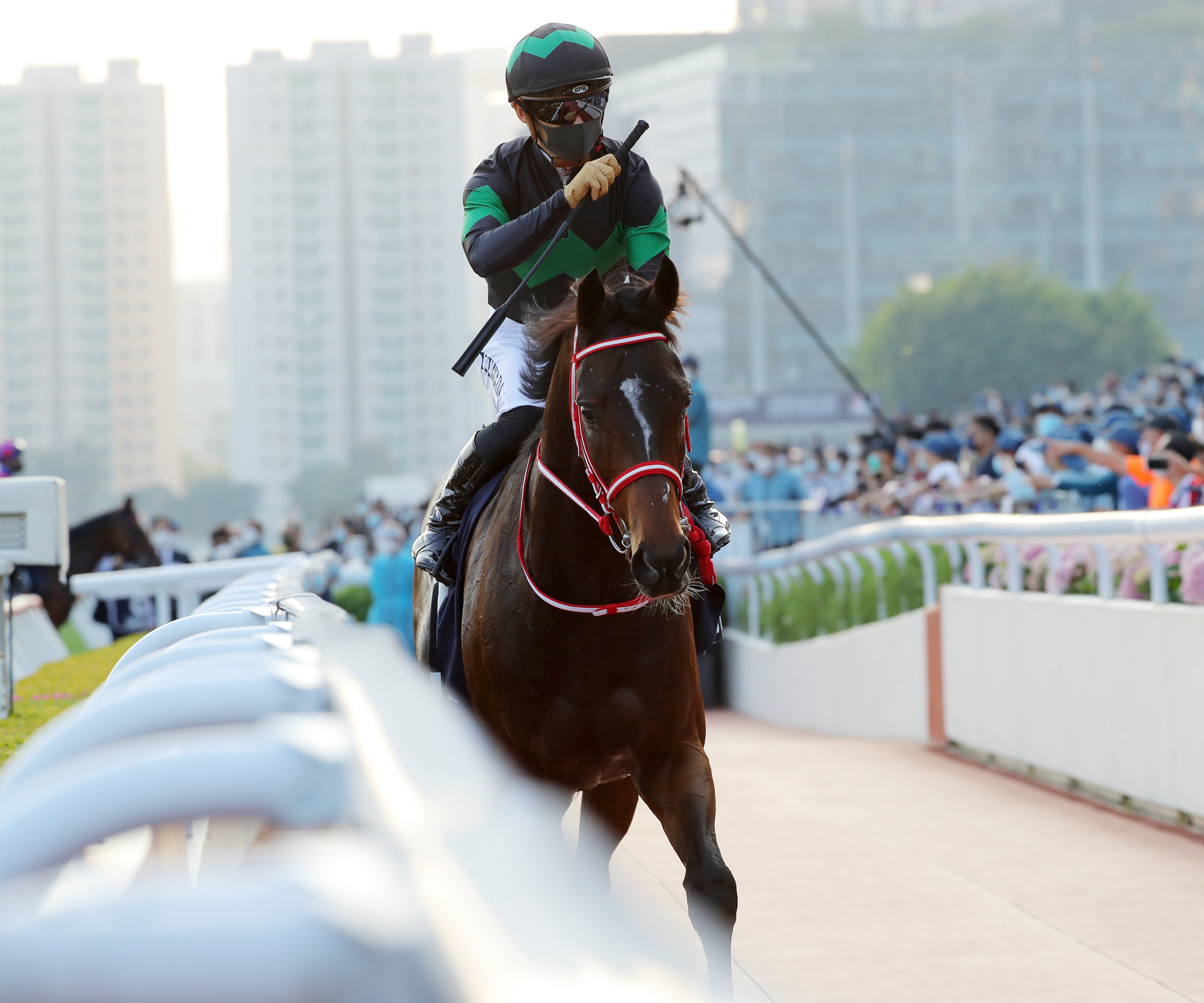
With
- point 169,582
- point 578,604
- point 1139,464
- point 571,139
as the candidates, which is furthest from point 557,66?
point 169,582

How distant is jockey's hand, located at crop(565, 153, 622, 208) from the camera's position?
165 inches

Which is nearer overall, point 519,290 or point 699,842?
point 699,842

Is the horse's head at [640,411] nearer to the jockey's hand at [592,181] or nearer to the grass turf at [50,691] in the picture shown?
the jockey's hand at [592,181]

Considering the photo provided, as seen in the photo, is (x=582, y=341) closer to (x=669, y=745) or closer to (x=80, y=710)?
(x=669, y=745)

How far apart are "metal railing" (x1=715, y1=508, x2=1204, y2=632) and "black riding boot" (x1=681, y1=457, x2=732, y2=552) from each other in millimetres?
2246

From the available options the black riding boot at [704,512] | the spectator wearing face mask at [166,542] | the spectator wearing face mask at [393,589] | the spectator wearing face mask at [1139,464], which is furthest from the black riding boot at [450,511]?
the spectator wearing face mask at [166,542]

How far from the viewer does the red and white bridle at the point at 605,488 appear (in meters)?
3.51

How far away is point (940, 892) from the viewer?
5.45m

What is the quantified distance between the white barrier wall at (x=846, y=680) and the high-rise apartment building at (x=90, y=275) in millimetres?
138154

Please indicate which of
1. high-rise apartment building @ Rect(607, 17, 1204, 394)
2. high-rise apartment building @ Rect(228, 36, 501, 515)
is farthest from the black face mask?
high-rise apartment building @ Rect(228, 36, 501, 515)

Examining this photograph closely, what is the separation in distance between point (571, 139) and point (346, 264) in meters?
155

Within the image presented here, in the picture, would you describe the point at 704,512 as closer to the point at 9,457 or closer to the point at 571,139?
the point at 571,139

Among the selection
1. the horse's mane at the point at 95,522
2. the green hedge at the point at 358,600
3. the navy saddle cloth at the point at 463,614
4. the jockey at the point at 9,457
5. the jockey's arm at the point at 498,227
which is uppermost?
the jockey's arm at the point at 498,227

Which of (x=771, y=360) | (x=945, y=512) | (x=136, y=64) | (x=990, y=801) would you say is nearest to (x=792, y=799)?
(x=990, y=801)
